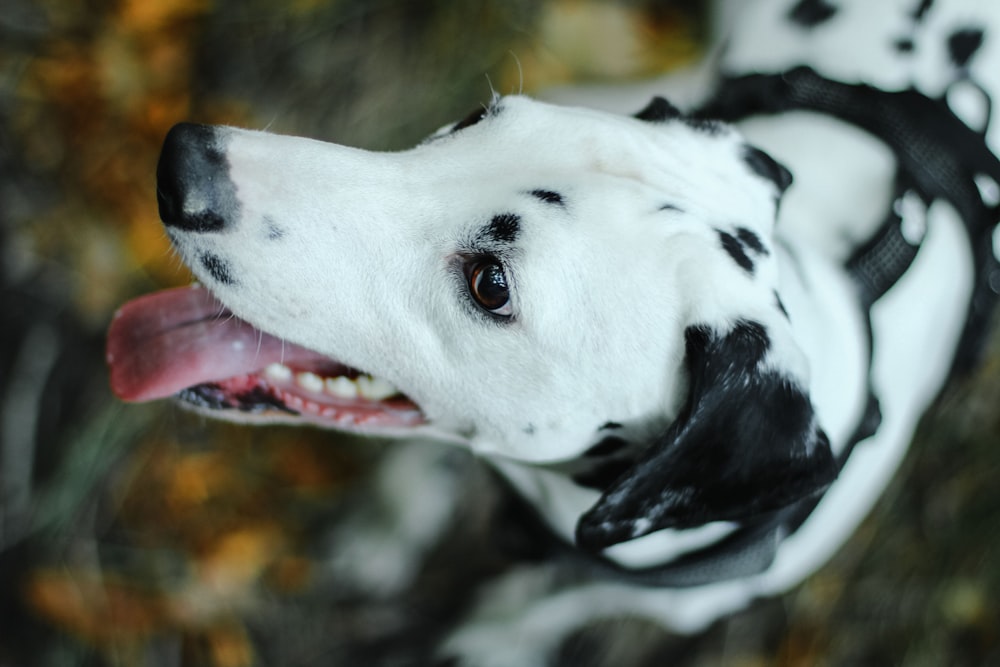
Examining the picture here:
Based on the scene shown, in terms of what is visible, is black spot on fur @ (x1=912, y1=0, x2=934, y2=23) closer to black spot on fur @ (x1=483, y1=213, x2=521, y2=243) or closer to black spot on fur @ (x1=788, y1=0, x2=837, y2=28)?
black spot on fur @ (x1=788, y1=0, x2=837, y2=28)

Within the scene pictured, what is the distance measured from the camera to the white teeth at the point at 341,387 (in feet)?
6.47

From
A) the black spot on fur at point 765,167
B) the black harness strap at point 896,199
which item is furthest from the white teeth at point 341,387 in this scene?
the black spot on fur at point 765,167

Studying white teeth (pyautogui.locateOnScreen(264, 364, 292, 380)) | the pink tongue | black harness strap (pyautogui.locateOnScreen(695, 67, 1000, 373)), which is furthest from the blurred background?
white teeth (pyautogui.locateOnScreen(264, 364, 292, 380))

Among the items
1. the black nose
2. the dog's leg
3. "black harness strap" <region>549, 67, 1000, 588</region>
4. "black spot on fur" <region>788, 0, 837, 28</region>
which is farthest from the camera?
the dog's leg

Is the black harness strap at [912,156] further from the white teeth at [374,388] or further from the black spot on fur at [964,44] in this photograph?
the white teeth at [374,388]

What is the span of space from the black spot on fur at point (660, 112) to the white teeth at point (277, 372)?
3.40 ft

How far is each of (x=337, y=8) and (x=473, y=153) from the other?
189 centimetres

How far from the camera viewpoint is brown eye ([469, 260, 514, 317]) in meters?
1.63

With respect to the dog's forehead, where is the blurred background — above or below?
below

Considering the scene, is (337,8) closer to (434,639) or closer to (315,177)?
(315,177)

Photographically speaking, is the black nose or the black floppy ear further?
the black nose

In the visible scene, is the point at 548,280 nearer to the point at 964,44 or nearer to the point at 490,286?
the point at 490,286

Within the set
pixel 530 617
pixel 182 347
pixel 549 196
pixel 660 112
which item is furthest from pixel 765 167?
pixel 530 617

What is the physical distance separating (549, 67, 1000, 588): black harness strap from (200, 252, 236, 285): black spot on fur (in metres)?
1.19
